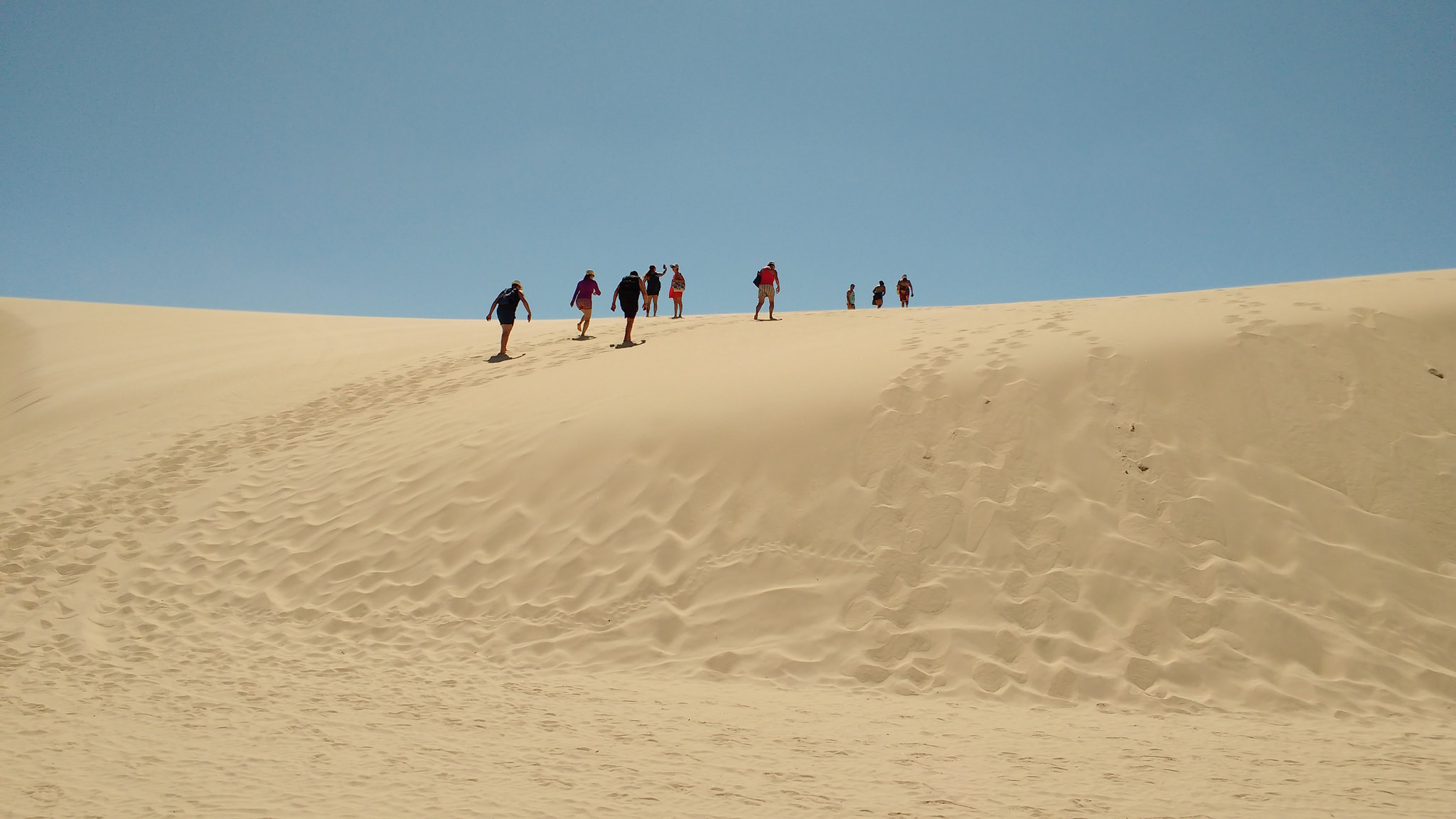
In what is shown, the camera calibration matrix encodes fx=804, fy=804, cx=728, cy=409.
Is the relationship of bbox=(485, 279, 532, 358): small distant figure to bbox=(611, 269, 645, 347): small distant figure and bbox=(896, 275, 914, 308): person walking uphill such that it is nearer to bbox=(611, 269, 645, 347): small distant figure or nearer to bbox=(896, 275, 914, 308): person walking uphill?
bbox=(611, 269, 645, 347): small distant figure

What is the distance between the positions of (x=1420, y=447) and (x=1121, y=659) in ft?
13.4

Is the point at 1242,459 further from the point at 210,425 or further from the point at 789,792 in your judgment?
the point at 210,425

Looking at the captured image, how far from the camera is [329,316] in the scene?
2555 centimetres

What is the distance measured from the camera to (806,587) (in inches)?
247

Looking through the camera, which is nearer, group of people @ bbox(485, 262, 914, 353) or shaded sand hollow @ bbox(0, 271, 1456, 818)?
shaded sand hollow @ bbox(0, 271, 1456, 818)

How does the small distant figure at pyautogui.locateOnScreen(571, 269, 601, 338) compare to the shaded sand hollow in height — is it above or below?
above

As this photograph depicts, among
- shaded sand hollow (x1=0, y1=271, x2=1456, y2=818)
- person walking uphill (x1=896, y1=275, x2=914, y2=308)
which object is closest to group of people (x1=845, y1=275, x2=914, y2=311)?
person walking uphill (x1=896, y1=275, x2=914, y2=308)

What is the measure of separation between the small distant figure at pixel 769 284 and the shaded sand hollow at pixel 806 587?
484 cm

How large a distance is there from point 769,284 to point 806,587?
Answer: 10.4 meters

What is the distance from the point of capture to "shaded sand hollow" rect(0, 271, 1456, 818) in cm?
386

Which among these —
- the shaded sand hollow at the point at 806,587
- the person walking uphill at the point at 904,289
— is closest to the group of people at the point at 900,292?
the person walking uphill at the point at 904,289

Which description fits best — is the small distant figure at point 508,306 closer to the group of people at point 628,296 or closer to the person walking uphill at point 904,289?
the group of people at point 628,296

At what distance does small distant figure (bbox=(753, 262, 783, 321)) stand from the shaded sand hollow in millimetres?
4836

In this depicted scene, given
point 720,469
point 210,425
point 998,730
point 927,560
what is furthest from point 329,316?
point 998,730
